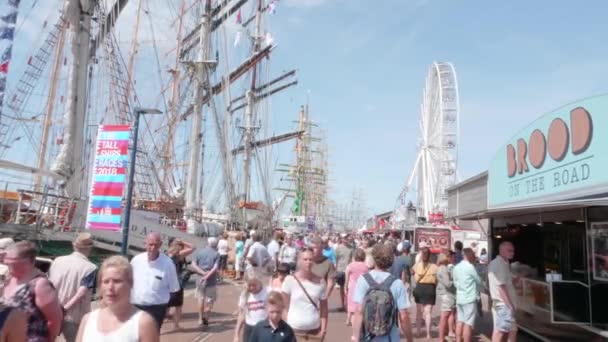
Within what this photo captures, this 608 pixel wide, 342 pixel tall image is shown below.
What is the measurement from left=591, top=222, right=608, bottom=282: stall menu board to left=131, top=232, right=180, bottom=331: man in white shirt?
5.93m

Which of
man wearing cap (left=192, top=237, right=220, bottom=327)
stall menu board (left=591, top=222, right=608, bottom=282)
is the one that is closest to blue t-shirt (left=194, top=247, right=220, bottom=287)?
man wearing cap (left=192, top=237, right=220, bottom=327)

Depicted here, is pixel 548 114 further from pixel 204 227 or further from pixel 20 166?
pixel 204 227

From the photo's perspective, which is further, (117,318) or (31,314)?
(31,314)

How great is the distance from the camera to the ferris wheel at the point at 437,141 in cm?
3706

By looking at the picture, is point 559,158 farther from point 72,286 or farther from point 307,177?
point 307,177

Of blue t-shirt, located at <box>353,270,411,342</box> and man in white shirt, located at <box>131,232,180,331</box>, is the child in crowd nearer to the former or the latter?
blue t-shirt, located at <box>353,270,411,342</box>

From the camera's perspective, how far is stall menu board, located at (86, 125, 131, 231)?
31.5 feet

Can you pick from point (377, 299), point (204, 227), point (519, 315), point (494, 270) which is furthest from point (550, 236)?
point (204, 227)

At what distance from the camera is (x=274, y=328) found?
159 inches

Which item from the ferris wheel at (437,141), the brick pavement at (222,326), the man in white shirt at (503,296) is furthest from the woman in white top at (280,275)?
the ferris wheel at (437,141)

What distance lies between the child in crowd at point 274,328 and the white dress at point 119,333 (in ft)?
4.91

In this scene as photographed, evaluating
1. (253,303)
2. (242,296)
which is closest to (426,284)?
(242,296)

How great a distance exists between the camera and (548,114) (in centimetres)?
823

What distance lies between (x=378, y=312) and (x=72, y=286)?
3007 mm
